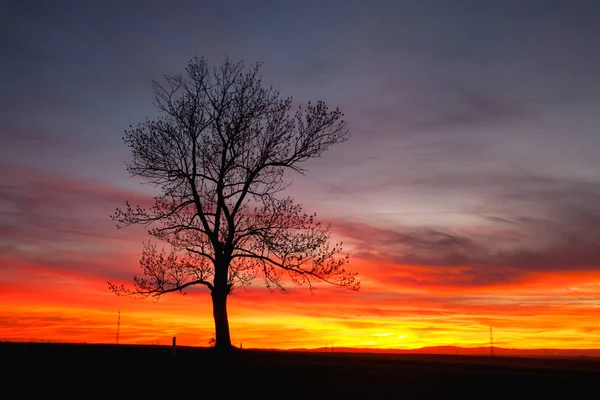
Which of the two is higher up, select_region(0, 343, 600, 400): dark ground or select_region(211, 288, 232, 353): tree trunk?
select_region(211, 288, 232, 353): tree trunk

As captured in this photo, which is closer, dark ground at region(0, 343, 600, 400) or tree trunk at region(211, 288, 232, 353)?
dark ground at region(0, 343, 600, 400)

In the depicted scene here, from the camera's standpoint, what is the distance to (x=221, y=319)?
117 ft

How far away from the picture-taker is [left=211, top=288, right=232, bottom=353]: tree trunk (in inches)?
1390

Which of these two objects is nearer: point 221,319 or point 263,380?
point 263,380

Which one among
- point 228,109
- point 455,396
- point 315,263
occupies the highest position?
point 228,109

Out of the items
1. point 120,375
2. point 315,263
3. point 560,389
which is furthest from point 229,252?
point 560,389

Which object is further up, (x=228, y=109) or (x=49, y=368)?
(x=228, y=109)

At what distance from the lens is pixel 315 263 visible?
35.6 metres

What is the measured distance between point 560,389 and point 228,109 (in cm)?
2316

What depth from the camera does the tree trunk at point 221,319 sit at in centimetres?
3531

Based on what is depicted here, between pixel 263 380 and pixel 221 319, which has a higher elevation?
pixel 221 319

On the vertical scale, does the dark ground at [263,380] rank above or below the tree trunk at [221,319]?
below

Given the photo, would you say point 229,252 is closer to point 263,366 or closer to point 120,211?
point 120,211

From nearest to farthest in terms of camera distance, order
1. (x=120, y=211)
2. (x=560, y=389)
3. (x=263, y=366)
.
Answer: (x=560, y=389) → (x=263, y=366) → (x=120, y=211)
